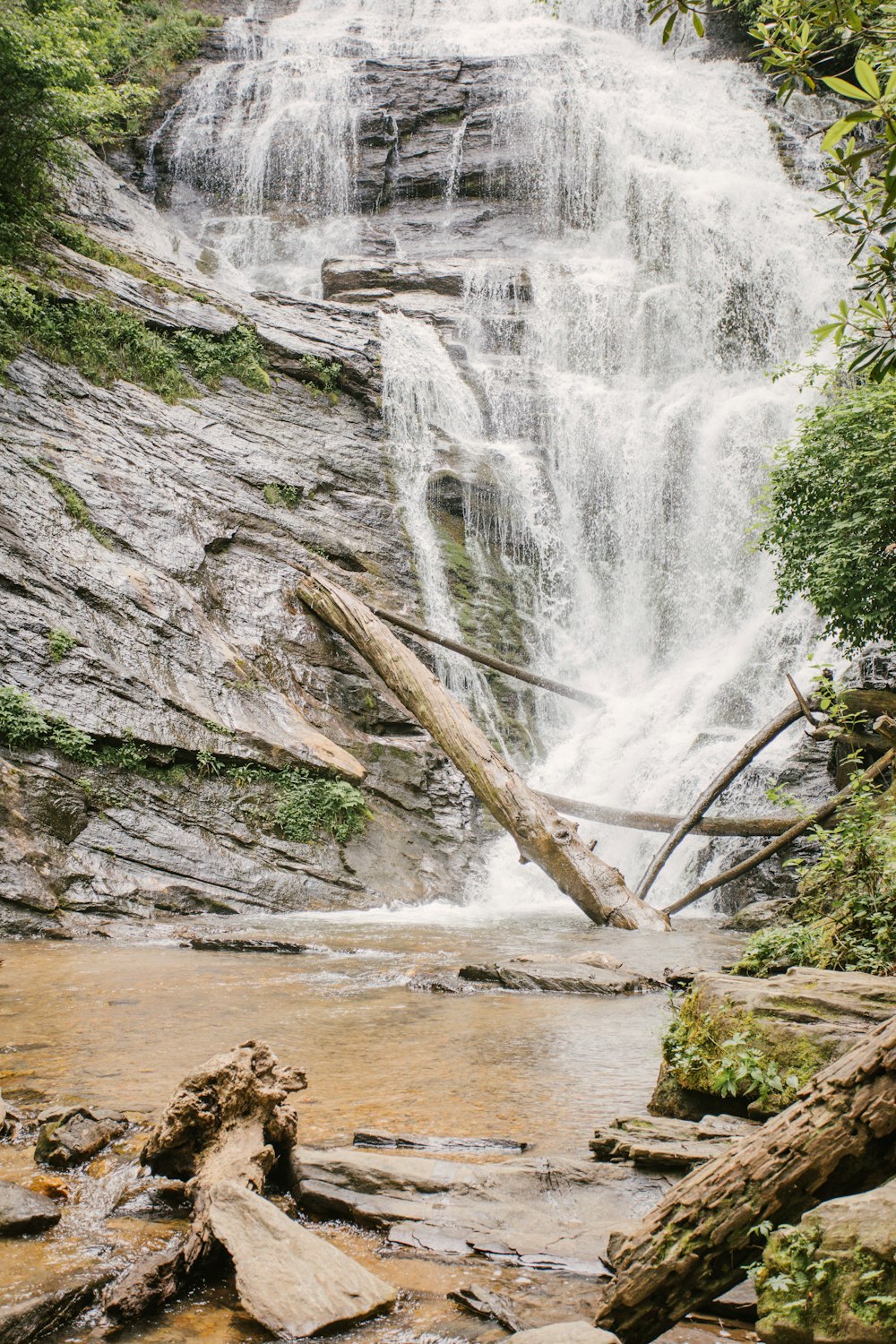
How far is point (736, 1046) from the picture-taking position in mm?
3281

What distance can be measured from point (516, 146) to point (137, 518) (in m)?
19.1

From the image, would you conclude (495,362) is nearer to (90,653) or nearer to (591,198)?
(591,198)

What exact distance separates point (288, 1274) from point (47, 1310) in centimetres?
55

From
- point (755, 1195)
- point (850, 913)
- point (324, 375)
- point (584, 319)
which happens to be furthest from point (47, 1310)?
point (584, 319)

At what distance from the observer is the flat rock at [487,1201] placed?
98.3 inches

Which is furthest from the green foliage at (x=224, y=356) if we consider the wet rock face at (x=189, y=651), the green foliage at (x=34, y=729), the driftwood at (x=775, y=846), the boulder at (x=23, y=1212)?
the boulder at (x=23, y=1212)

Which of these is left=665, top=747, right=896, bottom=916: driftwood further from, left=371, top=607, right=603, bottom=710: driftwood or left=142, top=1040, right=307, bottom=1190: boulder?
left=142, top=1040, right=307, bottom=1190: boulder

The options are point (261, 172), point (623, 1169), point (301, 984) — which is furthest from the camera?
point (261, 172)

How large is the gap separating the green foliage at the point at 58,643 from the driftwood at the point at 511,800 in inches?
140

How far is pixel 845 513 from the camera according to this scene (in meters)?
8.84

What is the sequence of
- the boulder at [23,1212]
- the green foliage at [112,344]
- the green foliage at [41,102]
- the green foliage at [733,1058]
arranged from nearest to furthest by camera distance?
the boulder at [23,1212] < the green foliage at [733,1058] < the green foliage at [112,344] < the green foliage at [41,102]

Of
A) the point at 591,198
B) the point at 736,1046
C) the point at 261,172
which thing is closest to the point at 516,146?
the point at 591,198

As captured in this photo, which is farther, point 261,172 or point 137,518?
point 261,172

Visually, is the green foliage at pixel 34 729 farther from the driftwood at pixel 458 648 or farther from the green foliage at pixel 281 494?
the green foliage at pixel 281 494
